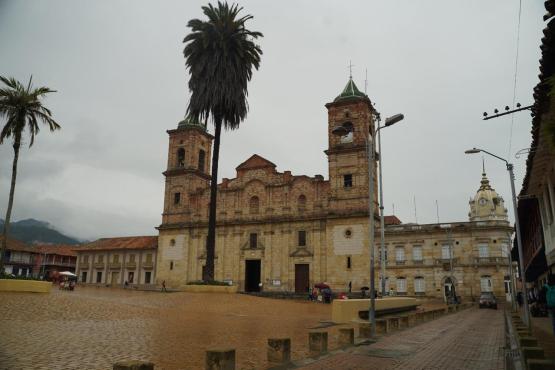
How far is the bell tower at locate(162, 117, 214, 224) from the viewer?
56.4 m

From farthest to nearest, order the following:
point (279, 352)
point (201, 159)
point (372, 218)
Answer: point (201, 159)
point (372, 218)
point (279, 352)

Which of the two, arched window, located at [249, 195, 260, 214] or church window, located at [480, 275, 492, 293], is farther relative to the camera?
arched window, located at [249, 195, 260, 214]

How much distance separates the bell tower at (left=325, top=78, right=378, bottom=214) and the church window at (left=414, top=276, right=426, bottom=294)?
8831mm

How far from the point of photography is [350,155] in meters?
48.6

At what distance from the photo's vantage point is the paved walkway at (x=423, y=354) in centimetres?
968

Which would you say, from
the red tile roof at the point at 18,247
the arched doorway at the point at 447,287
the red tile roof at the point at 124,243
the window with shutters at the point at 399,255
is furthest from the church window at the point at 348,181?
the red tile roof at the point at 18,247

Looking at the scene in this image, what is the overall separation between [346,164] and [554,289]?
Answer: 35857 mm

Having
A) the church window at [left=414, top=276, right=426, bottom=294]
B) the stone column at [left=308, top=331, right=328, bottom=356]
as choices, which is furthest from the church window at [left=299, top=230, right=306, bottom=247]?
the stone column at [left=308, top=331, right=328, bottom=356]

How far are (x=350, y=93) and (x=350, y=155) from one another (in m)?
8.18

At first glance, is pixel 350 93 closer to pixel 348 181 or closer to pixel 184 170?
pixel 348 181

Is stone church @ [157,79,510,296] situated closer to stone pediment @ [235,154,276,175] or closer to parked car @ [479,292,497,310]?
stone pediment @ [235,154,276,175]

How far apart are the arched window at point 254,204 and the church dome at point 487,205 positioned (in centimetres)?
4690

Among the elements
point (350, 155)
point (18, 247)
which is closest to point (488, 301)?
point (350, 155)

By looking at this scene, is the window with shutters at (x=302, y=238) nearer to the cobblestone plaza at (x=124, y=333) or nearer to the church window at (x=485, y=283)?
the church window at (x=485, y=283)
